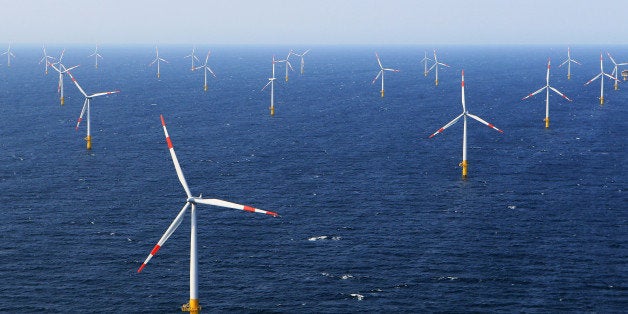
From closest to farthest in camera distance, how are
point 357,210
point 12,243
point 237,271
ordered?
point 237,271 < point 12,243 < point 357,210

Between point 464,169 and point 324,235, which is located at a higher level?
point 464,169

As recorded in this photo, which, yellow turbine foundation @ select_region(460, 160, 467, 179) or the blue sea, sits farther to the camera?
yellow turbine foundation @ select_region(460, 160, 467, 179)

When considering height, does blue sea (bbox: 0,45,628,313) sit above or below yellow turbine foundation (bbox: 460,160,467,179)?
below

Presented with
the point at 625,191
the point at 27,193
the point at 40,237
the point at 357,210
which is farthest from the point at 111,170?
the point at 625,191

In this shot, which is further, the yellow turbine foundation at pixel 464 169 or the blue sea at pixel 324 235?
the yellow turbine foundation at pixel 464 169

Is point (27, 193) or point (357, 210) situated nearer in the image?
point (357, 210)

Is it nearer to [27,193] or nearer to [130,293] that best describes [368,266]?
[130,293]

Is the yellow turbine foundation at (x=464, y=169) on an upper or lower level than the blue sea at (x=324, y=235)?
upper

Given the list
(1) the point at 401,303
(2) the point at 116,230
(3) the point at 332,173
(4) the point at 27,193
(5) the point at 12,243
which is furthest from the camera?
(3) the point at 332,173

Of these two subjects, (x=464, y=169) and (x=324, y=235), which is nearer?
(x=324, y=235)
